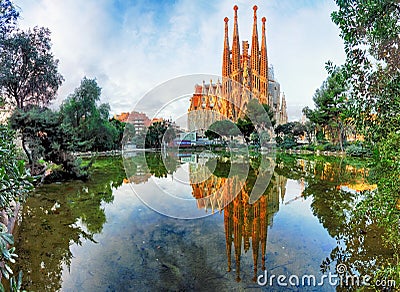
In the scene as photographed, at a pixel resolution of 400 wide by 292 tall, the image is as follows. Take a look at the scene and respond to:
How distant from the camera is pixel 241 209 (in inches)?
264

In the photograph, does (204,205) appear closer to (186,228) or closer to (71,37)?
(186,228)

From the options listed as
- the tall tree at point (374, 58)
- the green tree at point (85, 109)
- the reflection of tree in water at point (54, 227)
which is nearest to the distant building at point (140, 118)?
the reflection of tree in water at point (54, 227)

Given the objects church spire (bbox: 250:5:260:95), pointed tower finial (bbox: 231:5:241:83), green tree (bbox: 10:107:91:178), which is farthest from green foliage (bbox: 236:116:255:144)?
green tree (bbox: 10:107:91:178)

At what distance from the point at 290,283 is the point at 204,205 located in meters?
4.16

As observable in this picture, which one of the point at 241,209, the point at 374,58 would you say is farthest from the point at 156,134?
the point at 374,58

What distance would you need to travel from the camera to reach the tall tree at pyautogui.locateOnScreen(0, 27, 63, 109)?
571 inches

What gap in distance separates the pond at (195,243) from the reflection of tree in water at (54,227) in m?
0.02

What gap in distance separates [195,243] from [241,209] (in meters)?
2.30

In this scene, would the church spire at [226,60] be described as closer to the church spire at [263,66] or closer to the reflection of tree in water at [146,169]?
the church spire at [263,66]

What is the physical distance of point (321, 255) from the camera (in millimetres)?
4176

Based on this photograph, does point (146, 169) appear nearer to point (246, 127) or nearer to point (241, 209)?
point (241, 209)

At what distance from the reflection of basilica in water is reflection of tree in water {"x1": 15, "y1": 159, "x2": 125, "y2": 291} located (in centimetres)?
269

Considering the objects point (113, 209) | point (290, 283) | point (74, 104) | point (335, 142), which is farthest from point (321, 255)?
point (335, 142)

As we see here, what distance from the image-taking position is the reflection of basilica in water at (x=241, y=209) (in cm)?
446
